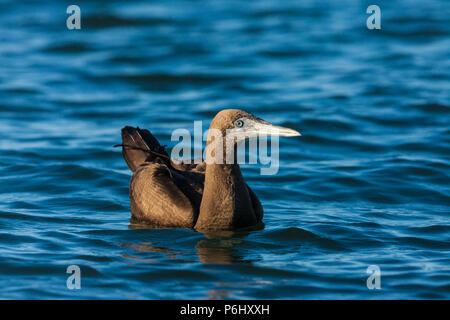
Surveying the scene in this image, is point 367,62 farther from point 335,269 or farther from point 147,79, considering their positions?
point 335,269

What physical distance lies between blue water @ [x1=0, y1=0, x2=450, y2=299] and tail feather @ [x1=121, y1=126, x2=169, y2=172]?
2.26 feet

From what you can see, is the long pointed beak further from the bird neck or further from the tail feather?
the tail feather

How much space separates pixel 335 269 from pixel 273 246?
0.98 metres

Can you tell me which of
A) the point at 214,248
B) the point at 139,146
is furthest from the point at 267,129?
the point at 139,146

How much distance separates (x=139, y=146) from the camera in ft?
33.0

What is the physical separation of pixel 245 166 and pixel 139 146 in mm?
2942

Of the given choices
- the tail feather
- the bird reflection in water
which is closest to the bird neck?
the bird reflection in water

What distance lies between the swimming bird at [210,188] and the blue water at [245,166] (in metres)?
0.19

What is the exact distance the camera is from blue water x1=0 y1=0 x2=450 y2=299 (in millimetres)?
7727

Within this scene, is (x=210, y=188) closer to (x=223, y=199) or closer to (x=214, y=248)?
(x=223, y=199)

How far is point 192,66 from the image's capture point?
19.5 m

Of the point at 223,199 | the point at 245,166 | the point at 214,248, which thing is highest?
the point at 245,166

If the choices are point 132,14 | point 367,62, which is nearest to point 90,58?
point 132,14
